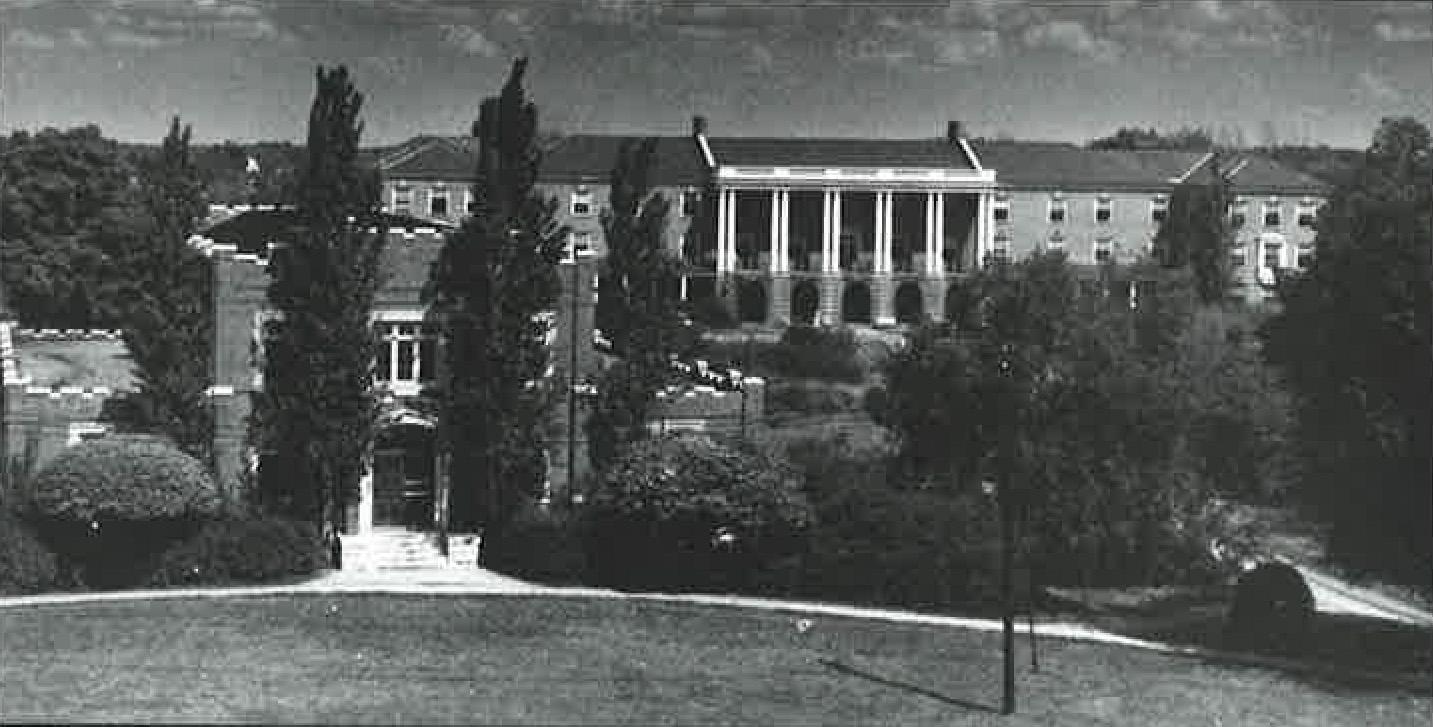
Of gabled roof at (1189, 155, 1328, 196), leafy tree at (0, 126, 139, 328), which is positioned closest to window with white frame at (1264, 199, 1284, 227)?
gabled roof at (1189, 155, 1328, 196)

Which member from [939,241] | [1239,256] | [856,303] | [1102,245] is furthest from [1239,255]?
[856,303]

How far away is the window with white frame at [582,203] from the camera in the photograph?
Answer: 2798 inches

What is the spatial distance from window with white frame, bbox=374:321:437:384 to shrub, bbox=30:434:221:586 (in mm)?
5915

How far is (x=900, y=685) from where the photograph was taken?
2583 centimetres

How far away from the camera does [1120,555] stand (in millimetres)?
33938

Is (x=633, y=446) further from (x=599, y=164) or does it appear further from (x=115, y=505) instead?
(x=599, y=164)

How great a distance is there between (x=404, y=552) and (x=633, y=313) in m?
7.19

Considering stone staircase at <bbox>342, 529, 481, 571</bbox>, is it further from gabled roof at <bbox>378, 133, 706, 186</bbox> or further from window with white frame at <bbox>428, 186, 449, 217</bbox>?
window with white frame at <bbox>428, 186, 449, 217</bbox>

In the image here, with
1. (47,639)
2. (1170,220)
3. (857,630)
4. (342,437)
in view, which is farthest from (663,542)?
(1170,220)

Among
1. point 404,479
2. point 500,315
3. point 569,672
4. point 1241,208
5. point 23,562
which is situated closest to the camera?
point 569,672

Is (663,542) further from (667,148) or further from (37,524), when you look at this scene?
(667,148)

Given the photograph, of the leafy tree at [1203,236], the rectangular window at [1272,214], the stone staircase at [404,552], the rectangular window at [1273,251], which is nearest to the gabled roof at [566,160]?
the leafy tree at [1203,236]

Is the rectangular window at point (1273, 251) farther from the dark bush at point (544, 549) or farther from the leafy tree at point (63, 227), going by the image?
the dark bush at point (544, 549)

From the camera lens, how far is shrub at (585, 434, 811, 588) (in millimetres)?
32688
